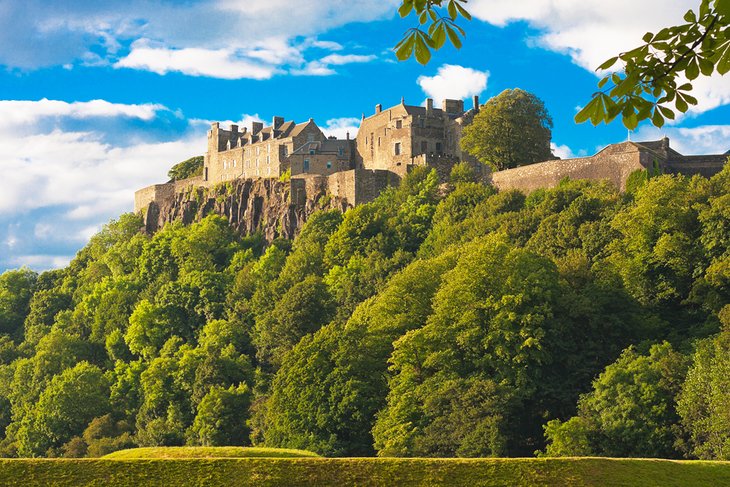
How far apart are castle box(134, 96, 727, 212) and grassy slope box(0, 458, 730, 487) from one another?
4055cm

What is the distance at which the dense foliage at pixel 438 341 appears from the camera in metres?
49.8

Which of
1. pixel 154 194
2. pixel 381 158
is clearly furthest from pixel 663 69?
pixel 154 194

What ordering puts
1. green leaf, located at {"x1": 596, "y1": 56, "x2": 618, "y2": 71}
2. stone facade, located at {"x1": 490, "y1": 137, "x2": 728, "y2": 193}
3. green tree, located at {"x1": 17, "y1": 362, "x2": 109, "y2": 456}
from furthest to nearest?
1. green tree, located at {"x1": 17, "y1": 362, "x2": 109, "y2": 456}
2. stone facade, located at {"x1": 490, "y1": 137, "x2": 728, "y2": 193}
3. green leaf, located at {"x1": 596, "y1": 56, "x2": 618, "y2": 71}

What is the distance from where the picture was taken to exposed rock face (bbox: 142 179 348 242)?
91.4 meters

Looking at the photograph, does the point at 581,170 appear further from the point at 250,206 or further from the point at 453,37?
the point at 453,37

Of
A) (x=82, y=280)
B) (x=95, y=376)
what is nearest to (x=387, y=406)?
(x=95, y=376)

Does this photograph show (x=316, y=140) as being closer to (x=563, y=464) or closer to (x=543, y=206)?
(x=543, y=206)

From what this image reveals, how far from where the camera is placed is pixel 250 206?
3824 inches

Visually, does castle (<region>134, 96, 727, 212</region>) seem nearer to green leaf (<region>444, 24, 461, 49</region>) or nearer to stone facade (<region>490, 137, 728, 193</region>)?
stone facade (<region>490, 137, 728, 193</region>)

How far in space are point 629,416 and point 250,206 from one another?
5435cm

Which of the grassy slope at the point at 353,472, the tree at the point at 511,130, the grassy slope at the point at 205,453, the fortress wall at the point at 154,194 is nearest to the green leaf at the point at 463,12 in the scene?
the grassy slope at the point at 353,472

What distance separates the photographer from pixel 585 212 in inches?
2544

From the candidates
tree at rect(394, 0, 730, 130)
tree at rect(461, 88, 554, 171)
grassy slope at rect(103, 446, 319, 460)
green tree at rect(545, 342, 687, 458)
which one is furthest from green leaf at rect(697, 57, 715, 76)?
tree at rect(461, 88, 554, 171)

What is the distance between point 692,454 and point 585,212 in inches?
876
